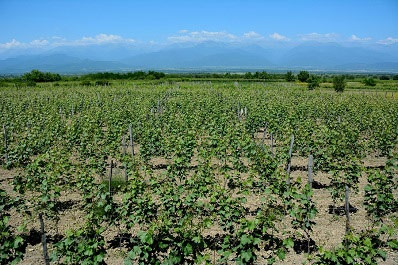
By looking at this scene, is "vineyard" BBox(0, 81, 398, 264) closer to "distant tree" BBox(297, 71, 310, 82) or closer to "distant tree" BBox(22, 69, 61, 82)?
"distant tree" BBox(297, 71, 310, 82)

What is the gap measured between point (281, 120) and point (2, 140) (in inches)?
610

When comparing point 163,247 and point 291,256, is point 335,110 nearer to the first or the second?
point 291,256

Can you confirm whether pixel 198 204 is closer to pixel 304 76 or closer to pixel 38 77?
pixel 304 76

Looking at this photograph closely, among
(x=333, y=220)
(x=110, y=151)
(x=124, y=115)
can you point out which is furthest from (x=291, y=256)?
(x=124, y=115)

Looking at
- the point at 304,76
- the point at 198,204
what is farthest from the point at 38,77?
the point at 198,204

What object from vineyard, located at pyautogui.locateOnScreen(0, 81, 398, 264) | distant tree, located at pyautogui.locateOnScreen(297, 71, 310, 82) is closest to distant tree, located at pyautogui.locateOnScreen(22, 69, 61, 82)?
distant tree, located at pyautogui.locateOnScreen(297, 71, 310, 82)

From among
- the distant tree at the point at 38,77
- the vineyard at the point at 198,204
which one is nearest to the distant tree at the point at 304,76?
the vineyard at the point at 198,204

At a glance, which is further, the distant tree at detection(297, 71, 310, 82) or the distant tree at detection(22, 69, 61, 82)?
the distant tree at detection(297, 71, 310, 82)

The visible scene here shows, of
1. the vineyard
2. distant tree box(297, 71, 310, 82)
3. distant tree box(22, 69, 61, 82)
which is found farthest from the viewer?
distant tree box(297, 71, 310, 82)

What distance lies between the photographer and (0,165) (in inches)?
615

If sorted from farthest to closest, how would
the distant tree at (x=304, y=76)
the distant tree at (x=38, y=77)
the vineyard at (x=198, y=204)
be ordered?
1. the distant tree at (x=304, y=76)
2. the distant tree at (x=38, y=77)
3. the vineyard at (x=198, y=204)

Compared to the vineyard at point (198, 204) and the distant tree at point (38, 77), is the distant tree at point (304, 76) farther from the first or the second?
the distant tree at point (38, 77)

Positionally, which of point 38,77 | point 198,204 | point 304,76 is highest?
point 38,77

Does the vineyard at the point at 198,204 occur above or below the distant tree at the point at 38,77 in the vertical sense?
below
